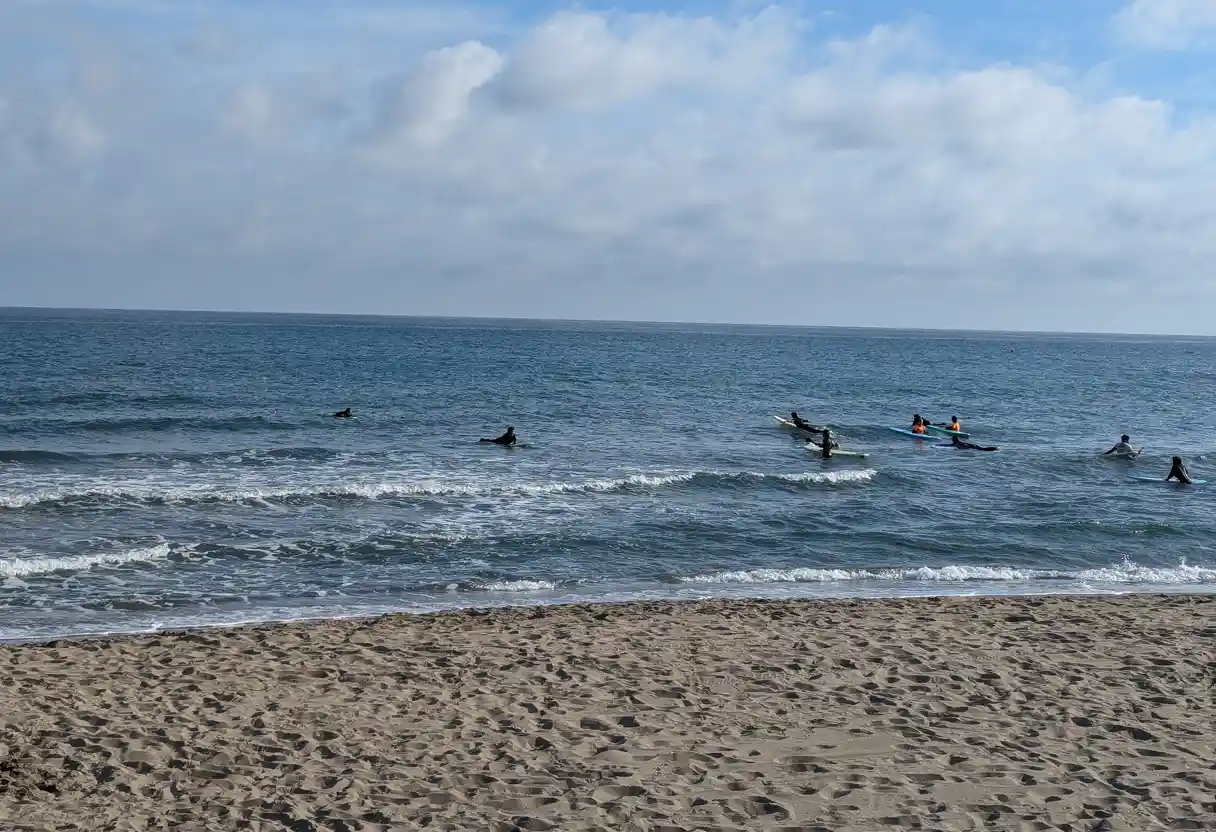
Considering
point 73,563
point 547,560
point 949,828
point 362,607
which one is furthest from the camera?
point 547,560

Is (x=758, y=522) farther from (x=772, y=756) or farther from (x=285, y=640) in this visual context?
(x=772, y=756)

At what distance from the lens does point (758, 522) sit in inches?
896

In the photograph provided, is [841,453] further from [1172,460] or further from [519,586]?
[519,586]

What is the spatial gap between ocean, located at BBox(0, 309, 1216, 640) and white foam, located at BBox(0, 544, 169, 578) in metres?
0.06

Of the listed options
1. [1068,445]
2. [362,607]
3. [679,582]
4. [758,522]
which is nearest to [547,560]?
[679,582]

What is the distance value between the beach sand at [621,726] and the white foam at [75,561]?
17.0ft

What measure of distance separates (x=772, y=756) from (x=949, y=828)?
5.59 ft

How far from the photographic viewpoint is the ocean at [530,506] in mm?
17062

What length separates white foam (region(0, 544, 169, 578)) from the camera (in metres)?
16.8

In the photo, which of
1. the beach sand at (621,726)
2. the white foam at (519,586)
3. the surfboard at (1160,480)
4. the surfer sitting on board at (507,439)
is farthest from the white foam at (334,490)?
the beach sand at (621,726)

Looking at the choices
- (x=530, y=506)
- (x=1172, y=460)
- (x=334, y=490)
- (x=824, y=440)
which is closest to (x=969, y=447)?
(x=824, y=440)

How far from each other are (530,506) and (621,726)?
1430 cm

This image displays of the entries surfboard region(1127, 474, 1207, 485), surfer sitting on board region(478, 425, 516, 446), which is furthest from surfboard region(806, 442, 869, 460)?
surfer sitting on board region(478, 425, 516, 446)

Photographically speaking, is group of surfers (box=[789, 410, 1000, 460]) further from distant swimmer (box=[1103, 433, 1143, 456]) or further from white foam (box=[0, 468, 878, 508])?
white foam (box=[0, 468, 878, 508])
